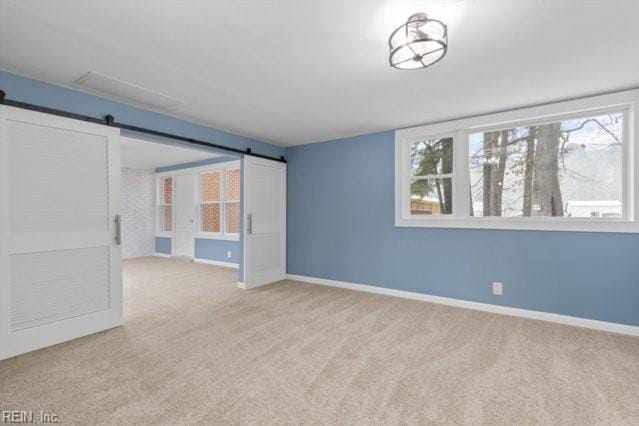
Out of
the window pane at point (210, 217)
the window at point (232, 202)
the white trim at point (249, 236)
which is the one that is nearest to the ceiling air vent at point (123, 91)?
the white trim at point (249, 236)

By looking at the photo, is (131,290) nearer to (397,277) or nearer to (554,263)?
(397,277)

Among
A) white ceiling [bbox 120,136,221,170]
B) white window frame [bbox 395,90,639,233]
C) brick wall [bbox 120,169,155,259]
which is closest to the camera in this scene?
white window frame [bbox 395,90,639,233]

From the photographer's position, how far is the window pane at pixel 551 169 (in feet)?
10.3

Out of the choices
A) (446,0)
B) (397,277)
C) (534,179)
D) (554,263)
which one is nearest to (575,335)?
(554,263)

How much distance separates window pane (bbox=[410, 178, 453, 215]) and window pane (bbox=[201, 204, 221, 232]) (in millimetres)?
4495

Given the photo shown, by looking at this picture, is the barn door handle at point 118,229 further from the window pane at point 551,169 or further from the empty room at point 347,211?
the window pane at point 551,169

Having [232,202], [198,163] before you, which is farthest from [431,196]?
[198,163]

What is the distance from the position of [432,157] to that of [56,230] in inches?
167

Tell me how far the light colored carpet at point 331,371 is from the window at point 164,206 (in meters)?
4.86

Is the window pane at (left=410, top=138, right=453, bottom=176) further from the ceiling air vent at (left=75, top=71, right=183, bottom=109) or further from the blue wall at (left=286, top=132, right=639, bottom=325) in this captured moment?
the ceiling air vent at (left=75, top=71, right=183, bottom=109)

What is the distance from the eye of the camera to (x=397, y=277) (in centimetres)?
427

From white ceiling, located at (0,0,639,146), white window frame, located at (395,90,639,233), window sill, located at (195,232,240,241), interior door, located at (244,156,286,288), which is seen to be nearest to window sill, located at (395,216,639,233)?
white window frame, located at (395,90,639,233)

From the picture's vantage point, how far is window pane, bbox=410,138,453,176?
3.98 meters

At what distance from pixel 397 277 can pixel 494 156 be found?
6.58 feet
